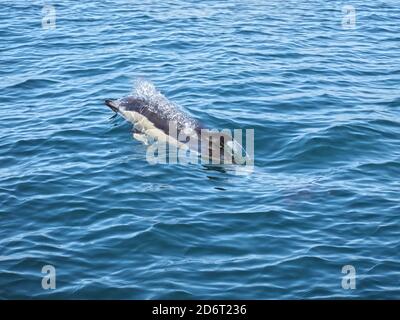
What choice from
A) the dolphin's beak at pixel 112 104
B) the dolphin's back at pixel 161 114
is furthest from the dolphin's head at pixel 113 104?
the dolphin's back at pixel 161 114

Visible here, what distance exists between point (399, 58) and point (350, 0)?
21.5 ft

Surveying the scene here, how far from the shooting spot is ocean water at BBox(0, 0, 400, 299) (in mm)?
11281

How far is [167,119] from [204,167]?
1.85 m

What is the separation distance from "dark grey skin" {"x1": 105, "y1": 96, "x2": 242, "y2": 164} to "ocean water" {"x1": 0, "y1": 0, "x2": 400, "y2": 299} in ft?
1.28

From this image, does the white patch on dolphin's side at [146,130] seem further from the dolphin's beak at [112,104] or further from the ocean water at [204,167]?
the dolphin's beak at [112,104]

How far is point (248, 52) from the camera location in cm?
2194

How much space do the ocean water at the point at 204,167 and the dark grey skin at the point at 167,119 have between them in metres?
0.39

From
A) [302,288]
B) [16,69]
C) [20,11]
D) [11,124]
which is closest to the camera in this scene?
[302,288]

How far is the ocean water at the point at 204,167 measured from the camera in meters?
11.3

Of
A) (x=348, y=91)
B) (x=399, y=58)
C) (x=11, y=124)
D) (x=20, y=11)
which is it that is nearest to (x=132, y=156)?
(x=11, y=124)

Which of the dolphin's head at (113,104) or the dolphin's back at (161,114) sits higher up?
the dolphin's head at (113,104)

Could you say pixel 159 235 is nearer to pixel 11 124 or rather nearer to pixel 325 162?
pixel 325 162
